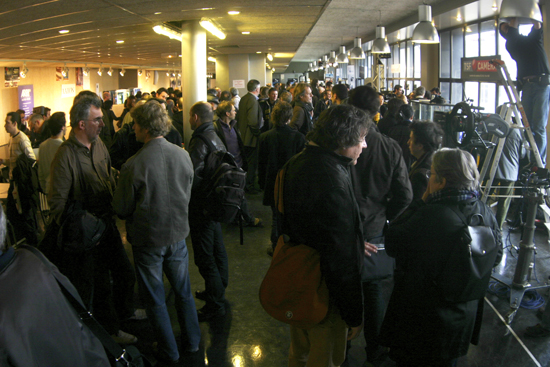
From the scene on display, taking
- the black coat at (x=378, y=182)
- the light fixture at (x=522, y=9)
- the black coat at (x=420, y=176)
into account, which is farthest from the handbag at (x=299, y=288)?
the light fixture at (x=522, y=9)

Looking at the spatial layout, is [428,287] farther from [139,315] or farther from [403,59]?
[403,59]

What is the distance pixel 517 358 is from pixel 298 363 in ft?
5.98

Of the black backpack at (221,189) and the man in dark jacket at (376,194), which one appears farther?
the black backpack at (221,189)

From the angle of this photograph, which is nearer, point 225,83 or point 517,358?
point 517,358

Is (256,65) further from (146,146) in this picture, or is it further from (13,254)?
(13,254)

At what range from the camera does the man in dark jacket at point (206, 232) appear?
3.46m

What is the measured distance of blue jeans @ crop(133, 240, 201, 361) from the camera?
2.85 metres

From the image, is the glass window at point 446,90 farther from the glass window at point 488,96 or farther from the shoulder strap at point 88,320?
the shoulder strap at point 88,320

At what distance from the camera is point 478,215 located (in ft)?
7.43

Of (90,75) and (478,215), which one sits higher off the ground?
(90,75)

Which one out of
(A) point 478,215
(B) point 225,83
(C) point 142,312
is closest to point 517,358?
(A) point 478,215

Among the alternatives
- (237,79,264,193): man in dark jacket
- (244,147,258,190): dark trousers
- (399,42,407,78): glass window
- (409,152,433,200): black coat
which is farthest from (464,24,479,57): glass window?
(409,152,433,200): black coat

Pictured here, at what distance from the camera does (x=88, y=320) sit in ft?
5.13

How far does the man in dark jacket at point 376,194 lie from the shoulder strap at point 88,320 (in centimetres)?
163
